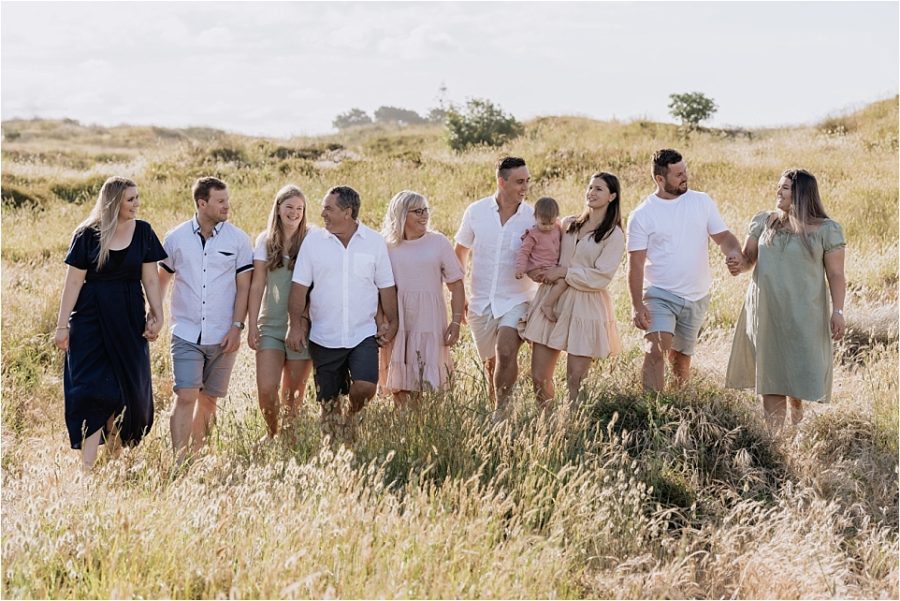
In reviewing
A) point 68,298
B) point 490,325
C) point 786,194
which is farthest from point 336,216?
point 786,194

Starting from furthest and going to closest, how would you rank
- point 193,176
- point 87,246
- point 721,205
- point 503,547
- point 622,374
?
point 193,176, point 721,205, point 622,374, point 87,246, point 503,547

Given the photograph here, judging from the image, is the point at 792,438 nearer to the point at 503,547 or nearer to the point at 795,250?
the point at 795,250

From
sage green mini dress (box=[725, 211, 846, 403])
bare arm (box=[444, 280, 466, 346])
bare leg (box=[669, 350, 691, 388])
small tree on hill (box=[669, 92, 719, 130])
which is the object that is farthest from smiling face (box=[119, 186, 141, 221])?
small tree on hill (box=[669, 92, 719, 130])

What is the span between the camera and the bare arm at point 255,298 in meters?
6.27

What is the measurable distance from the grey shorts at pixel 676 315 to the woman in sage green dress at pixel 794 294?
0.41 meters

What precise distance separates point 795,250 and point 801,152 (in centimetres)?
1558

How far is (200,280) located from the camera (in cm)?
623

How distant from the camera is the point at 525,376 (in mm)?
7191

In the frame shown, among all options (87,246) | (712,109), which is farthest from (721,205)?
(712,109)

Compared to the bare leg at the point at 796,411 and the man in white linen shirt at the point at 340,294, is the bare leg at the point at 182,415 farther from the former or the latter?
the bare leg at the point at 796,411

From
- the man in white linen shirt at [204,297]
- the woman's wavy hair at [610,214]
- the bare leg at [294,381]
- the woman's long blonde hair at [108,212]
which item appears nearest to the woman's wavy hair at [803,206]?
the woman's wavy hair at [610,214]

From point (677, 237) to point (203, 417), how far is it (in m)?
3.59

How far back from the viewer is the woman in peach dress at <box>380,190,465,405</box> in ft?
21.2

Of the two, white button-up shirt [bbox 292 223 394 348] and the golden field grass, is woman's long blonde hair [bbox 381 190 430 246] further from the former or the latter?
the golden field grass
